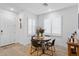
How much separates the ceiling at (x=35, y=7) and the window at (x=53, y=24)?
0.16 meters

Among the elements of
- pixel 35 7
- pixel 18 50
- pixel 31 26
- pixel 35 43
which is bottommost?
pixel 18 50

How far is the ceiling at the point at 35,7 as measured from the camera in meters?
1.71

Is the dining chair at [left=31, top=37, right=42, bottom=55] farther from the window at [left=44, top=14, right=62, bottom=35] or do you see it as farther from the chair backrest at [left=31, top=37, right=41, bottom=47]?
the window at [left=44, top=14, right=62, bottom=35]

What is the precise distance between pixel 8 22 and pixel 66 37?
1.22 metres

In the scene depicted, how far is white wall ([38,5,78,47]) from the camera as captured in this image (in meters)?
1.72

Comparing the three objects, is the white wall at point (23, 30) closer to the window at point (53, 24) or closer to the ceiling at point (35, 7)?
A: the ceiling at point (35, 7)

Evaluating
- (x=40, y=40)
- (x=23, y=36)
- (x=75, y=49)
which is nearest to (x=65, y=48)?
(x=75, y=49)

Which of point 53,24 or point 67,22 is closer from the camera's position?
point 67,22

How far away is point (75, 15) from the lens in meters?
1.72

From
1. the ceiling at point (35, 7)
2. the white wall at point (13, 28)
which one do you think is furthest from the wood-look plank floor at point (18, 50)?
the ceiling at point (35, 7)

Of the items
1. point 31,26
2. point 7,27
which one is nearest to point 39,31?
point 31,26

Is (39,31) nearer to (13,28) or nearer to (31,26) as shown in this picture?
(31,26)

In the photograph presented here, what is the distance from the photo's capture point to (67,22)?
5.87 feet

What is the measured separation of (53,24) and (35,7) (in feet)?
1.66
